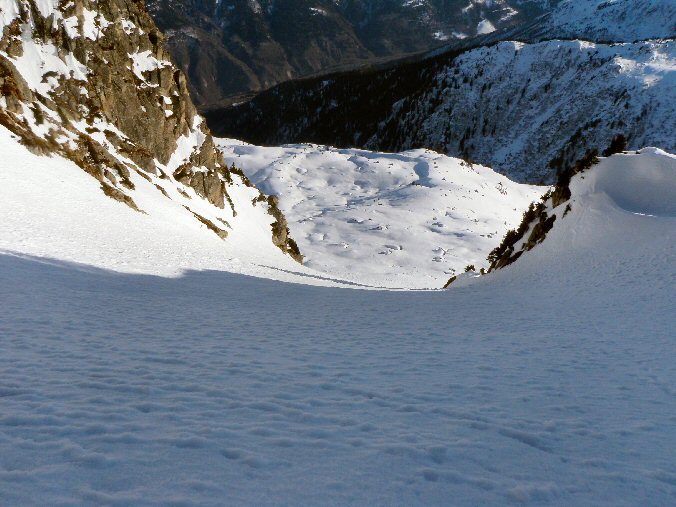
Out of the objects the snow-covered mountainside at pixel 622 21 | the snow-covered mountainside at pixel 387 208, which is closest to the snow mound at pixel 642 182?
the snow-covered mountainside at pixel 387 208

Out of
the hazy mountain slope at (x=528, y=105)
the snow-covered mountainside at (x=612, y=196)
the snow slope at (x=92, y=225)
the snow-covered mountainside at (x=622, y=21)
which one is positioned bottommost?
the snow slope at (x=92, y=225)

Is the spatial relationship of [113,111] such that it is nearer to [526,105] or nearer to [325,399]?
[325,399]

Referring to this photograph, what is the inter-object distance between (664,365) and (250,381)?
5.50 meters

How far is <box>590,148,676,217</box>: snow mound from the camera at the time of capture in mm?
18688

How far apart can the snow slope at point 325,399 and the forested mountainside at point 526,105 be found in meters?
86.1

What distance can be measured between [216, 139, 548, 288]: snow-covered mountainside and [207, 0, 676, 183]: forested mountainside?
33.2 m

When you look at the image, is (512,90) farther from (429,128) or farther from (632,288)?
(632,288)

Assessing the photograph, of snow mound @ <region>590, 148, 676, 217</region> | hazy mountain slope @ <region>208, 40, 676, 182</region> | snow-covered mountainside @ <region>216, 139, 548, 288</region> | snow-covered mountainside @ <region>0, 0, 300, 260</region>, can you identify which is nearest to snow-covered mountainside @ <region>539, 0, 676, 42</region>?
hazy mountain slope @ <region>208, 40, 676, 182</region>

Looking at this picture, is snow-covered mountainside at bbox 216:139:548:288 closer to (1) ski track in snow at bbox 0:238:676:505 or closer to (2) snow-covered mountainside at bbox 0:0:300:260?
(2) snow-covered mountainside at bbox 0:0:300:260

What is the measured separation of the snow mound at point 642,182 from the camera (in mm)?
18688

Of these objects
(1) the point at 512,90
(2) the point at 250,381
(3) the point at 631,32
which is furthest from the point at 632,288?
(3) the point at 631,32

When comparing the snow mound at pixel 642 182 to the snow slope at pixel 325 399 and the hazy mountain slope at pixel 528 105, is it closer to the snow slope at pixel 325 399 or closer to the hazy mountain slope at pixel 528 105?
the snow slope at pixel 325 399

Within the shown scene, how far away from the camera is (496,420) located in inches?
187

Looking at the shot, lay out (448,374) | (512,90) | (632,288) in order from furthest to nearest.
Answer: (512,90)
(632,288)
(448,374)
